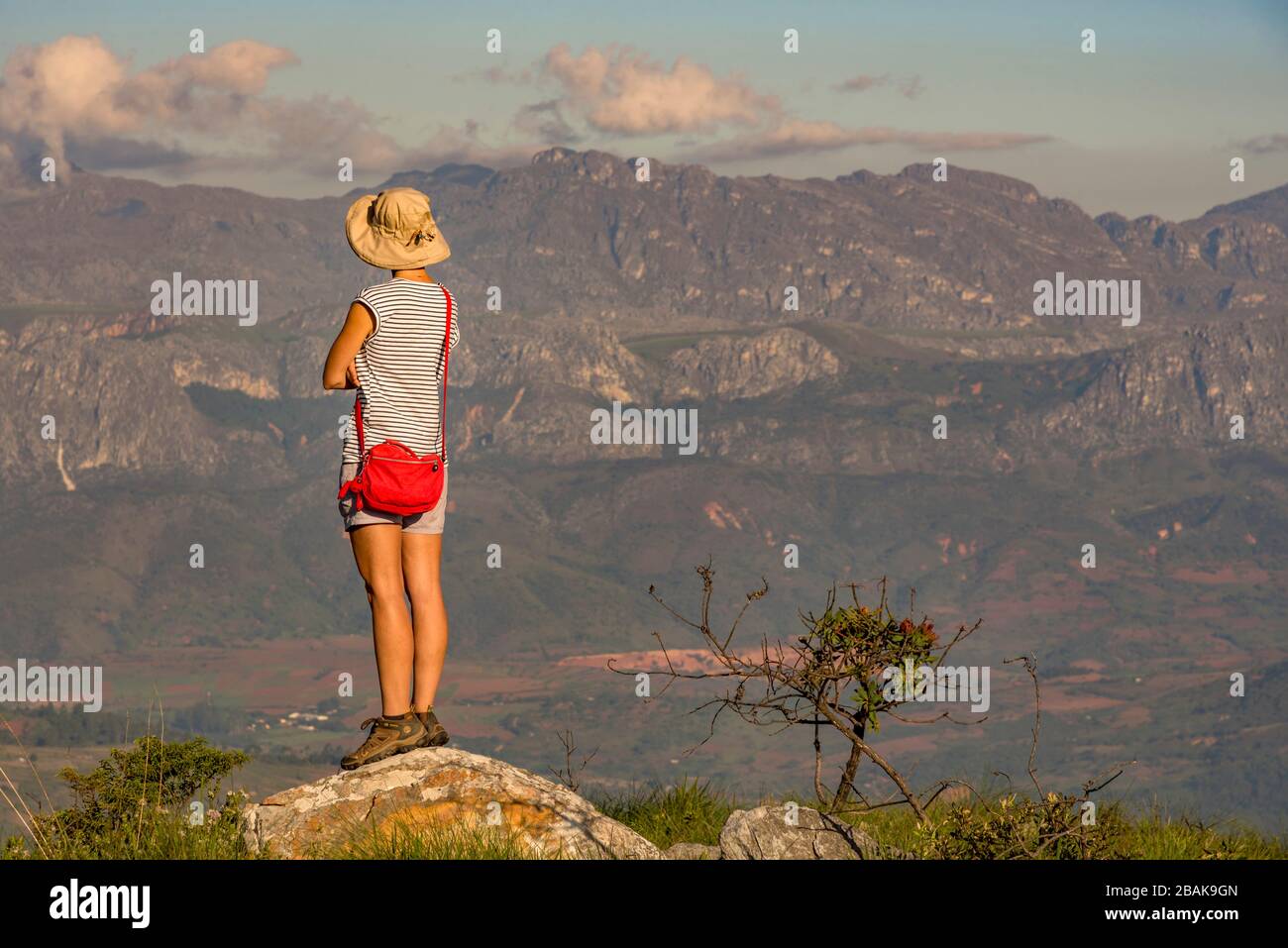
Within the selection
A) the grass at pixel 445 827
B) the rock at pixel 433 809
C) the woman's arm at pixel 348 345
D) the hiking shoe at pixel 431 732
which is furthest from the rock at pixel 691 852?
the woman's arm at pixel 348 345

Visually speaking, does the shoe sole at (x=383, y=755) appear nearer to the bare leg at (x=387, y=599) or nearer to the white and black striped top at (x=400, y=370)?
the bare leg at (x=387, y=599)

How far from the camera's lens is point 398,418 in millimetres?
12453

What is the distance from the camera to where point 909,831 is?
13250 millimetres

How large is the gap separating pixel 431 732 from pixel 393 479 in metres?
2.29

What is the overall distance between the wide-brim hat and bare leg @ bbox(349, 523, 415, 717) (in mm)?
2097

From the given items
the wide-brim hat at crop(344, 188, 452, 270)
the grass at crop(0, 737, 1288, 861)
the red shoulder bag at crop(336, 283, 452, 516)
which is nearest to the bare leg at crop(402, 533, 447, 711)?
the red shoulder bag at crop(336, 283, 452, 516)

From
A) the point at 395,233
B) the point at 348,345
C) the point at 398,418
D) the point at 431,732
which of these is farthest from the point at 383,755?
the point at 395,233

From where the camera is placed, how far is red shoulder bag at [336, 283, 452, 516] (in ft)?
40.3

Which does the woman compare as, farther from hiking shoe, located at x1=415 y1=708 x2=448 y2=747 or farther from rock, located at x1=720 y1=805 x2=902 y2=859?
rock, located at x1=720 y1=805 x2=902 y2=859
